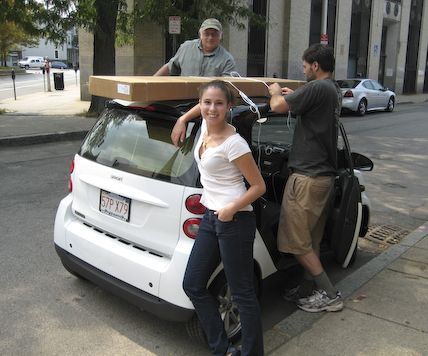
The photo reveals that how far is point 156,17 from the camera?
49.6 ft

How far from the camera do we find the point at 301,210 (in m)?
3.32

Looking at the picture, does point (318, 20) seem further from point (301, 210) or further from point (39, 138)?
point (301, 210)

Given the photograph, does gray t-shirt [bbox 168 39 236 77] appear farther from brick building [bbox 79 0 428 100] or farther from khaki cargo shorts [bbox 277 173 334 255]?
brick building [bbox 79 0 428 100]

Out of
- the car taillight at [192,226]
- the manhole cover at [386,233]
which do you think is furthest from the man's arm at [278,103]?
the manhole cover at [386,233]

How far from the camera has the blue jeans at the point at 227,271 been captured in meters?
2.55

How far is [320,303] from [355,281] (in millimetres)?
628

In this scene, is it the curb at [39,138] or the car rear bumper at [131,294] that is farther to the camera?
the curb at [39,138]

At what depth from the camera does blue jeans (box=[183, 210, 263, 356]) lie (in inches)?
101

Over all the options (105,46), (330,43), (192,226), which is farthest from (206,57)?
(330,43)

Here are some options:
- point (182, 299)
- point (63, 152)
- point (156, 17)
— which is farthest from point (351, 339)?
point (156, 17)

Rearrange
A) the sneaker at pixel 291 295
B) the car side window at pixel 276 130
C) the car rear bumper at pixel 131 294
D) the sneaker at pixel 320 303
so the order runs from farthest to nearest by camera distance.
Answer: the car side window at pixel 276 130 → the sneaker at pixel 291 295 → the sneaker at pixel 320 303 → the car rear bumper at pixel 131 294

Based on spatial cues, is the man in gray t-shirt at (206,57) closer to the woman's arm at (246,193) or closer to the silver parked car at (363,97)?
the woman's arm at (246,193)

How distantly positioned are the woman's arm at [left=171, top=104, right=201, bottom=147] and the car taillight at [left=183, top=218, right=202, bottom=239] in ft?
1.79

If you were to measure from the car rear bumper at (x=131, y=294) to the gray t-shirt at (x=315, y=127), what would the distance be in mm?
1401
